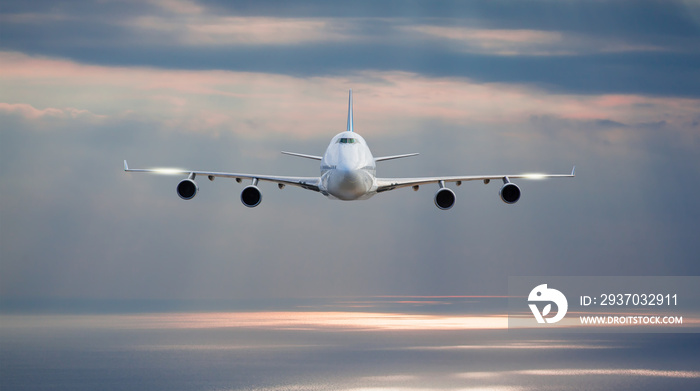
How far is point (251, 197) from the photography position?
5472 centimetres

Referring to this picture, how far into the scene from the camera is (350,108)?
75812mm

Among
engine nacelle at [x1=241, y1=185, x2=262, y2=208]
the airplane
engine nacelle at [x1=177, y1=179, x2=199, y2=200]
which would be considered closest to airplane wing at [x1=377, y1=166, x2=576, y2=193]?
the airplane

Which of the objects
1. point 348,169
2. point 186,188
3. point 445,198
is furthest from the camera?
point 445,198

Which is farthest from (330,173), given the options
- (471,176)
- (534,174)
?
(534,174)

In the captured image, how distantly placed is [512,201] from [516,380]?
15625 cm

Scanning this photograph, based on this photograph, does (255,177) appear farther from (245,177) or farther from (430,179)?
(430,179)

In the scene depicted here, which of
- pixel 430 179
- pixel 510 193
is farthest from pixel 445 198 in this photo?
pixel 510 193

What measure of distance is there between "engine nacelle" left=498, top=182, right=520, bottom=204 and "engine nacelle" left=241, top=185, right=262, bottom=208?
1723cm

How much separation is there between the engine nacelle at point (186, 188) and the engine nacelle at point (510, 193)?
21664 mm

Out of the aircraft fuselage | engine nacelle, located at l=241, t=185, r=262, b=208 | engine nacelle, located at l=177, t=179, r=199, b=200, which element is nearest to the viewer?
the aircraft fuselage

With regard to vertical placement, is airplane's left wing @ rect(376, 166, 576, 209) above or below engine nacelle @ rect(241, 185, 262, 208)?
above

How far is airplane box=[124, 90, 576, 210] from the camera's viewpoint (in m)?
50.2

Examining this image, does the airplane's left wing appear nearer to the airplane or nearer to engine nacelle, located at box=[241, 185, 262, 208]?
the airplane

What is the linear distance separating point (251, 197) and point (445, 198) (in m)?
13.9
